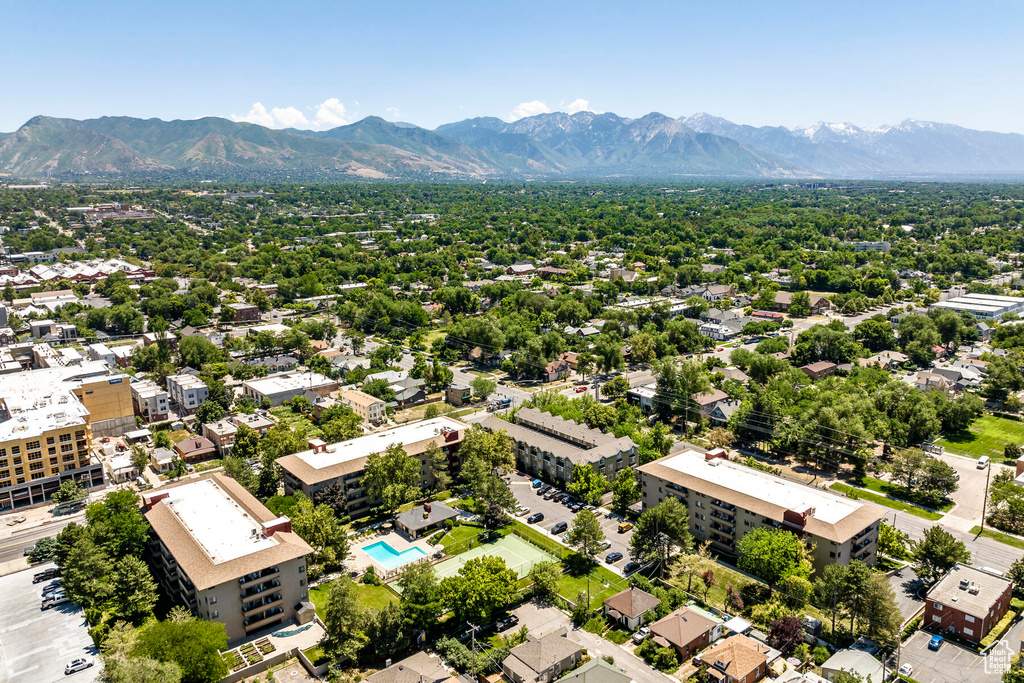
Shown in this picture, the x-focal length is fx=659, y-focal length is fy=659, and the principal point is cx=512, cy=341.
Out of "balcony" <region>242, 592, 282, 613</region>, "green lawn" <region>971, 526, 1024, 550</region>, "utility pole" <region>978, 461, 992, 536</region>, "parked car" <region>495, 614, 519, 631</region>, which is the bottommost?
"parked car" <region>495, 614, 519, 631</region>

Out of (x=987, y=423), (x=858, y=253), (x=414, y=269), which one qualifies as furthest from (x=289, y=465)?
(x=858, y=253)

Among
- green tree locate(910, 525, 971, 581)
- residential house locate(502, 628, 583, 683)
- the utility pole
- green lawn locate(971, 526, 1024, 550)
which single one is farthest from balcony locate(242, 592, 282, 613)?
the utility pole

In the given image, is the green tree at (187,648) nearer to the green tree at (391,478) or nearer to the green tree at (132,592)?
the green tree at (132,592)

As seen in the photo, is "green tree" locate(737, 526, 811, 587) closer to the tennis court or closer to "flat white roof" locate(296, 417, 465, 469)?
the tennis court

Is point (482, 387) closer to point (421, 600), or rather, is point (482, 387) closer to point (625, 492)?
point (625, 492)

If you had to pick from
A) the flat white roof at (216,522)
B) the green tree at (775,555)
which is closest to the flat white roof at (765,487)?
the green tree at (775,555)

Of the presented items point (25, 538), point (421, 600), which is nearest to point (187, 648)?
point (421, 600)

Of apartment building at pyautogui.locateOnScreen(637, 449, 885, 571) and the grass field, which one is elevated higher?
apartment building at pyautogui.locateOnScreen(637, 449, 885, 571)
